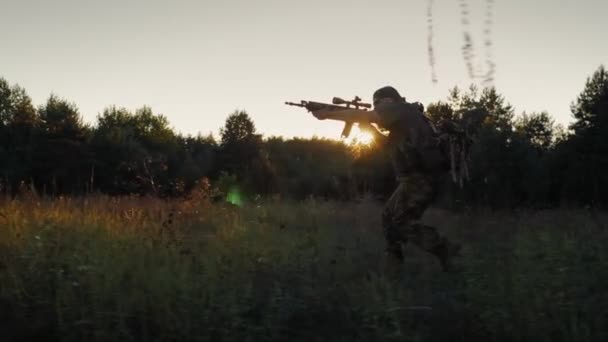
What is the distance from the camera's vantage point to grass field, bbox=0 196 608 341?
3504mm

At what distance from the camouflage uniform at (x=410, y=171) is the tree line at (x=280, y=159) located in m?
0.64

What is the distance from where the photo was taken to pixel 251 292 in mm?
4176

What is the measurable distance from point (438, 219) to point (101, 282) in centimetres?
923

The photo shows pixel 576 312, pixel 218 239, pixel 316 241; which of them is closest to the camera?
pixel 576 312

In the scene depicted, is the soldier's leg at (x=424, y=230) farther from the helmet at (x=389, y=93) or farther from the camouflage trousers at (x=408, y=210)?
the helmet at (x=389, y=93)

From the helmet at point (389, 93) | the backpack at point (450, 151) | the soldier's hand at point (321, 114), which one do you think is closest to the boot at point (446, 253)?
the backpack at point (450, 151)

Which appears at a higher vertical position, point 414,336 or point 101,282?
point 101,282

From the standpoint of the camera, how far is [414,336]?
3.49m

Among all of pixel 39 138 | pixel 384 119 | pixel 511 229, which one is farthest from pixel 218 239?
pixel 39 138

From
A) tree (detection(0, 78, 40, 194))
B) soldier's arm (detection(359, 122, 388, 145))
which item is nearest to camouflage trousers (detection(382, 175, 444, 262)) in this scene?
soldier's arm (detection(359, 122, 388, 145))

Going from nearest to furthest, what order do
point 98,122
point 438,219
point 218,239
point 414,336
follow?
1. point 414,336
2. point 218,239
3. point 438,219
4. point 98,122

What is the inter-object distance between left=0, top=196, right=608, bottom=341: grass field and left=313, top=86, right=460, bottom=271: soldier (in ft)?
1.12

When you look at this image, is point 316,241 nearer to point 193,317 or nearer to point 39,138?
point 193,317

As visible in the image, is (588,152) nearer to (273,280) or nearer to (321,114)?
(321,114)
